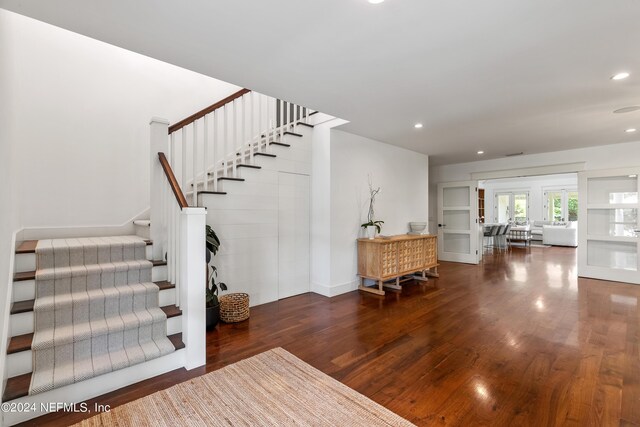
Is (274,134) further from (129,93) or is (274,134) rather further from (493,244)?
(493,244)

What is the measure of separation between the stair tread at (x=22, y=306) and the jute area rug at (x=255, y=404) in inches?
35.8

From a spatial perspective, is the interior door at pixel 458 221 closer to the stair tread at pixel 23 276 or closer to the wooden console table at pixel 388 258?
the wooden console table at pixel 388 258

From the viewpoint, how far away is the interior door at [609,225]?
5078mm

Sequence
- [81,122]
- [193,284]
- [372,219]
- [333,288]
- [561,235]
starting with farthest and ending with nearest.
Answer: [561,235], [372,219], [333,288], [81,122], [193,284]

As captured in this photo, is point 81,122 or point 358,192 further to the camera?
point 358,192

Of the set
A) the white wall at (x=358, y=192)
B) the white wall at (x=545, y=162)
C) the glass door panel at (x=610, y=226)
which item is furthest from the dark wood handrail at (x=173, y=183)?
the glass door panel at (x=610, y=226)

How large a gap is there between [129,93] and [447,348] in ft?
15.5

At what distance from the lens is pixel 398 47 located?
84.7 inches

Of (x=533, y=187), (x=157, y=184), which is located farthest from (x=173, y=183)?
(x=533, y=187)

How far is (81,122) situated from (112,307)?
2398 millimetres

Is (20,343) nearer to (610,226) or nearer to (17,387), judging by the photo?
(17,387)

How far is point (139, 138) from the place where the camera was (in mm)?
3750

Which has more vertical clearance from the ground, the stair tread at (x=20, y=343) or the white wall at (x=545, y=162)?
the white wall at (x=545, y=162)

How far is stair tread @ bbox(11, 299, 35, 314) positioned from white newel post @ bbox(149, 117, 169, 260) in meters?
0.95
